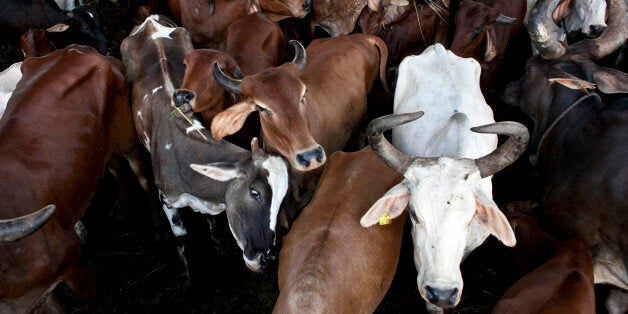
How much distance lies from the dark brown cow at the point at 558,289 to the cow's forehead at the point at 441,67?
2.10 m

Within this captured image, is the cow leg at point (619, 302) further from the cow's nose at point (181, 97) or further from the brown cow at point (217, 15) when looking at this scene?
the brown cow at point (217, 15)

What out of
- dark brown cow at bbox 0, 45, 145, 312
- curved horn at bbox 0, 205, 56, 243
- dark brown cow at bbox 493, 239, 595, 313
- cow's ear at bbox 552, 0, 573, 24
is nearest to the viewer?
curved horn at bbox 0, 205, 56, 243

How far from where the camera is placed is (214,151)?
5.03 m

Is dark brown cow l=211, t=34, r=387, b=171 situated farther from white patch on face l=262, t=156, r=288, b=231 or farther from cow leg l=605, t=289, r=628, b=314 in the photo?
cow leg l=605, t=289, r=628, b=314

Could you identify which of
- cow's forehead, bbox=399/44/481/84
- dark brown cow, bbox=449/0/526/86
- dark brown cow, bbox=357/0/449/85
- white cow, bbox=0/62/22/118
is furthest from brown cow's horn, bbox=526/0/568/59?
white cow, bbox=0/62/22/118

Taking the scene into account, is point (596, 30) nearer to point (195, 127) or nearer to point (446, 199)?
point (446, 199)

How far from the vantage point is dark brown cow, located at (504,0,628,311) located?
4.68 metres

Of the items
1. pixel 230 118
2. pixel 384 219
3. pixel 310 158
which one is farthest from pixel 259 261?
pixel 230 118

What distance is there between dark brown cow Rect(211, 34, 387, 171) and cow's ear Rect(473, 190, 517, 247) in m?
1.30

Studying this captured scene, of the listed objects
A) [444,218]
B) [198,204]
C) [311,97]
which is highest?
[444,218]

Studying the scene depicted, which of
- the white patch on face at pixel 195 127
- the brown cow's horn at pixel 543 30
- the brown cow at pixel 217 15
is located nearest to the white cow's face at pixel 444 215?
the white patch on face at pixel 195 127

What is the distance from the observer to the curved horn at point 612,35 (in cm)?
605

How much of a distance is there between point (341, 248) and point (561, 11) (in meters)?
4.98

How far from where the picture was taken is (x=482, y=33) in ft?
21.8
